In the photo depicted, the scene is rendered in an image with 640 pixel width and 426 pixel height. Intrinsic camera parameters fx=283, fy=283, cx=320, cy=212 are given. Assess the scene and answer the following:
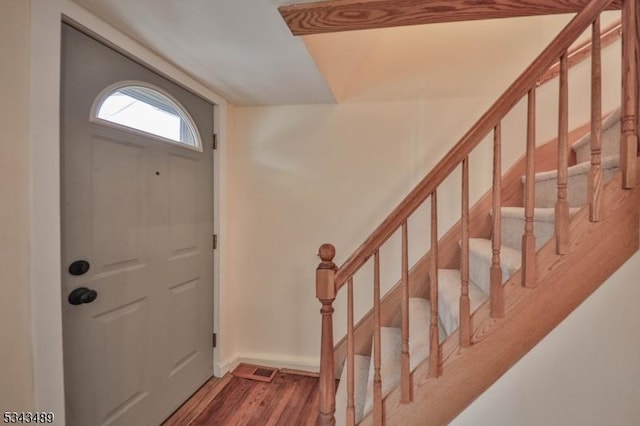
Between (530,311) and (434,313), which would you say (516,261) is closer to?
(530,311)

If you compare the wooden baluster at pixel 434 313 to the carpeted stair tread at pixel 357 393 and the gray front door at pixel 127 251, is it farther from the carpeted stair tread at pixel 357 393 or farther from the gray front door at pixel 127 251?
the gray front door at pixel 127 251

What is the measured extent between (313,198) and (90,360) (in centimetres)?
148

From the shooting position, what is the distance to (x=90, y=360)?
4.02 ft

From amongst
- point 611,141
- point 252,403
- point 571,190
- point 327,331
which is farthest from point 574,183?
point 252,403

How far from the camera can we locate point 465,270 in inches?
40.7

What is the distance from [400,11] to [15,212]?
63.4 inches

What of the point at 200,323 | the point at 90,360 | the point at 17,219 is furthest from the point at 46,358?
the point at 200,323

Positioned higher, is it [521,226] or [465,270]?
[521,226]

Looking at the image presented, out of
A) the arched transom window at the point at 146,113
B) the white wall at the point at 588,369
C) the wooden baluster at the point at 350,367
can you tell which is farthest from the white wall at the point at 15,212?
the white wall at the point at 588,369

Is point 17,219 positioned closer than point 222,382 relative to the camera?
Yes

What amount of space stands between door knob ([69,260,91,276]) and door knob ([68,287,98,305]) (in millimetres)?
69

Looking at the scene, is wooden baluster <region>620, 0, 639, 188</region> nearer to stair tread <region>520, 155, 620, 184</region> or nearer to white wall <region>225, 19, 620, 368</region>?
stair tread <region>520, 155, 620, 184</region>

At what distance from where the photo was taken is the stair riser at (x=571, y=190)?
1.27 meters

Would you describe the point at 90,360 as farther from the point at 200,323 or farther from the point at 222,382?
the point at 222,382
